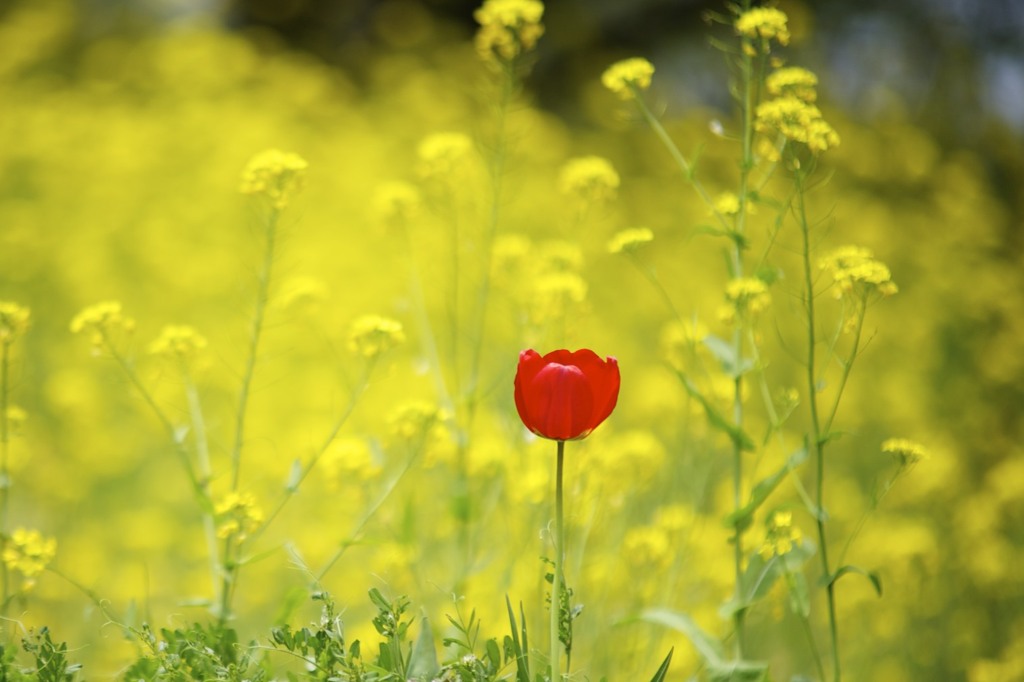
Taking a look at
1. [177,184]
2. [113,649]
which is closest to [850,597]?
[113,649]

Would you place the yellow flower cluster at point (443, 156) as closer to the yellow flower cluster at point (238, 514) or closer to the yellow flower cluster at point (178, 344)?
the yellow flower cluster at point (178, 344)


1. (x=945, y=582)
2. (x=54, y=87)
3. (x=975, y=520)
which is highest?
(x=975, y=520)

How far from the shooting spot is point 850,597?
261 centimetres

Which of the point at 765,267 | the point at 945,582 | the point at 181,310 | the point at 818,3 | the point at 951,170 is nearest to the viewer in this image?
the point at 765,267

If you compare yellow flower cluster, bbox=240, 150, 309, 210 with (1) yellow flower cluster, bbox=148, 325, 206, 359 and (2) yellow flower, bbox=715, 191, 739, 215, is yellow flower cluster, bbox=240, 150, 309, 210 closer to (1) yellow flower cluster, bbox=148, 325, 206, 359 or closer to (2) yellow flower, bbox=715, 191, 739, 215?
(1) yellow flower cluster, bbox=148, 325, 206, 359

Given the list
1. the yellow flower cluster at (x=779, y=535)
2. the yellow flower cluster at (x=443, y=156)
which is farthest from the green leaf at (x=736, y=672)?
the yellow flower cluster at (x=443, y=156)

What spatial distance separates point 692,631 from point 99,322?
106 cm

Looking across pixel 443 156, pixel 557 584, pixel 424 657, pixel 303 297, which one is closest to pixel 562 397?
pixel 557 584

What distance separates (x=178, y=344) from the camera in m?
1.72

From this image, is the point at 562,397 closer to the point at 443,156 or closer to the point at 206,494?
the point at 206,494

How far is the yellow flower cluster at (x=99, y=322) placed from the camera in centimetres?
164

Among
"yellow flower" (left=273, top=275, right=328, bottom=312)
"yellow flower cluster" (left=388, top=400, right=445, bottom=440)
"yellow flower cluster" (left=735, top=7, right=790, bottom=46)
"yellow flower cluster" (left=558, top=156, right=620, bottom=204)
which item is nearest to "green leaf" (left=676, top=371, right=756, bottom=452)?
"yellow flower cluster" (left=388, top=400, right=445, bottom=440)

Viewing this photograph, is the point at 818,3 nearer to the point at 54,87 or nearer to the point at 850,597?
the point at 850,597

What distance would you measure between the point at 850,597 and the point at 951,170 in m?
2.89
